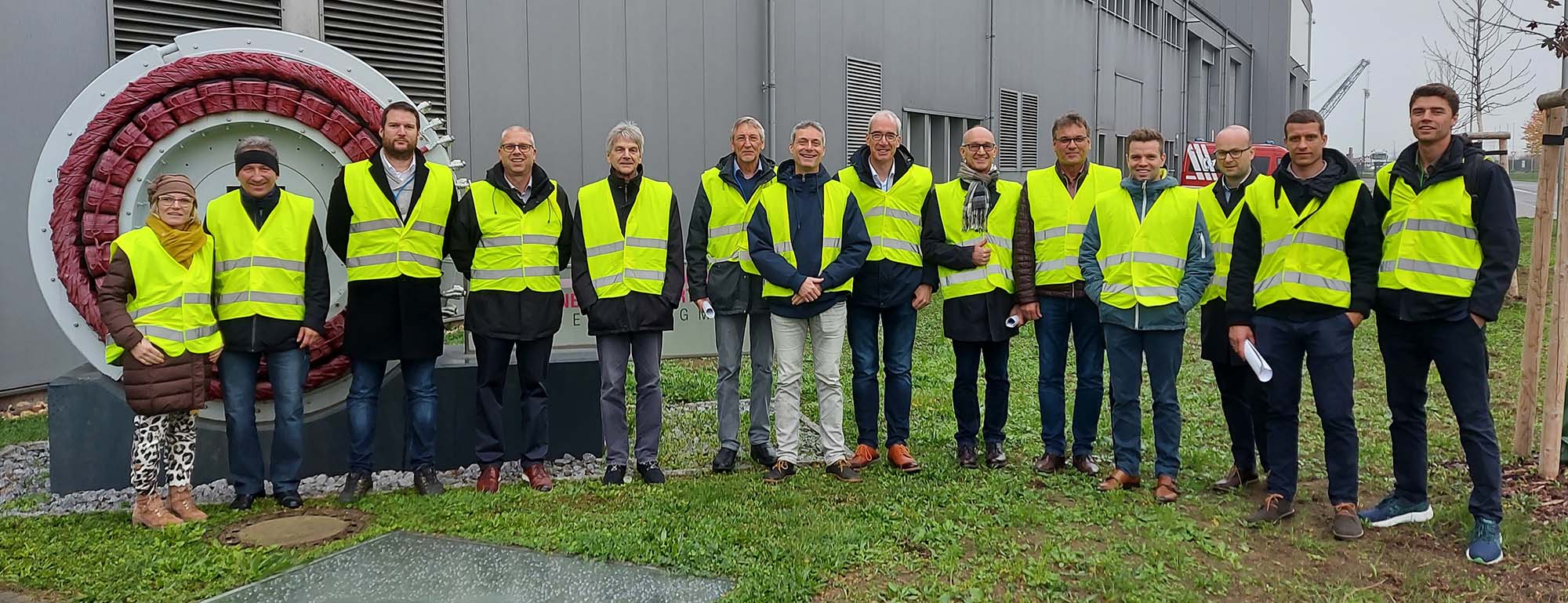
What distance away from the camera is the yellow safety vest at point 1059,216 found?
5.47 metres

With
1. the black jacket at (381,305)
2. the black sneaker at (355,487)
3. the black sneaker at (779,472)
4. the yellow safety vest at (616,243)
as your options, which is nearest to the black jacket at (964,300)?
the black sneaker at (779,472)

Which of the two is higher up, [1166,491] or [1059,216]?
[1059,216]

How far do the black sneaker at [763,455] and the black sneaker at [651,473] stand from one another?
57cm

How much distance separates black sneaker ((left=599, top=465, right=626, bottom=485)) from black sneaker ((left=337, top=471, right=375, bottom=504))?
1147mm

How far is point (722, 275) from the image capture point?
18.5 feet

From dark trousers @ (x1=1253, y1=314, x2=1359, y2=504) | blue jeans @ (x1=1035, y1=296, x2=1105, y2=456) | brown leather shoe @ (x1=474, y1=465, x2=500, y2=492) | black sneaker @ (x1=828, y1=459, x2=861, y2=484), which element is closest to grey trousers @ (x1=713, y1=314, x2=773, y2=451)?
black sneaker @ (x1=828, y1=459, x2=861, y2=484)

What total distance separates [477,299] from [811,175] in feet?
5.84

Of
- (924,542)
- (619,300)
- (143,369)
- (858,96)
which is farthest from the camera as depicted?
(858,96)

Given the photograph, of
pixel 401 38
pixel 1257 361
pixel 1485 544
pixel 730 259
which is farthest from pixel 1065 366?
pixel 401 38

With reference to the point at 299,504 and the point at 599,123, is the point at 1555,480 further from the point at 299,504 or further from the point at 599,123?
the point at 599,123

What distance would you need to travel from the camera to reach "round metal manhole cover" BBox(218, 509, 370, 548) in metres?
4.59

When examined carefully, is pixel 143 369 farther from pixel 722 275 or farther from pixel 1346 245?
pixel 1346 245

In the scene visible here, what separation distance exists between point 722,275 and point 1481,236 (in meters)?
3.39

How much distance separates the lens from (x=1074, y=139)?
543 centimetres
